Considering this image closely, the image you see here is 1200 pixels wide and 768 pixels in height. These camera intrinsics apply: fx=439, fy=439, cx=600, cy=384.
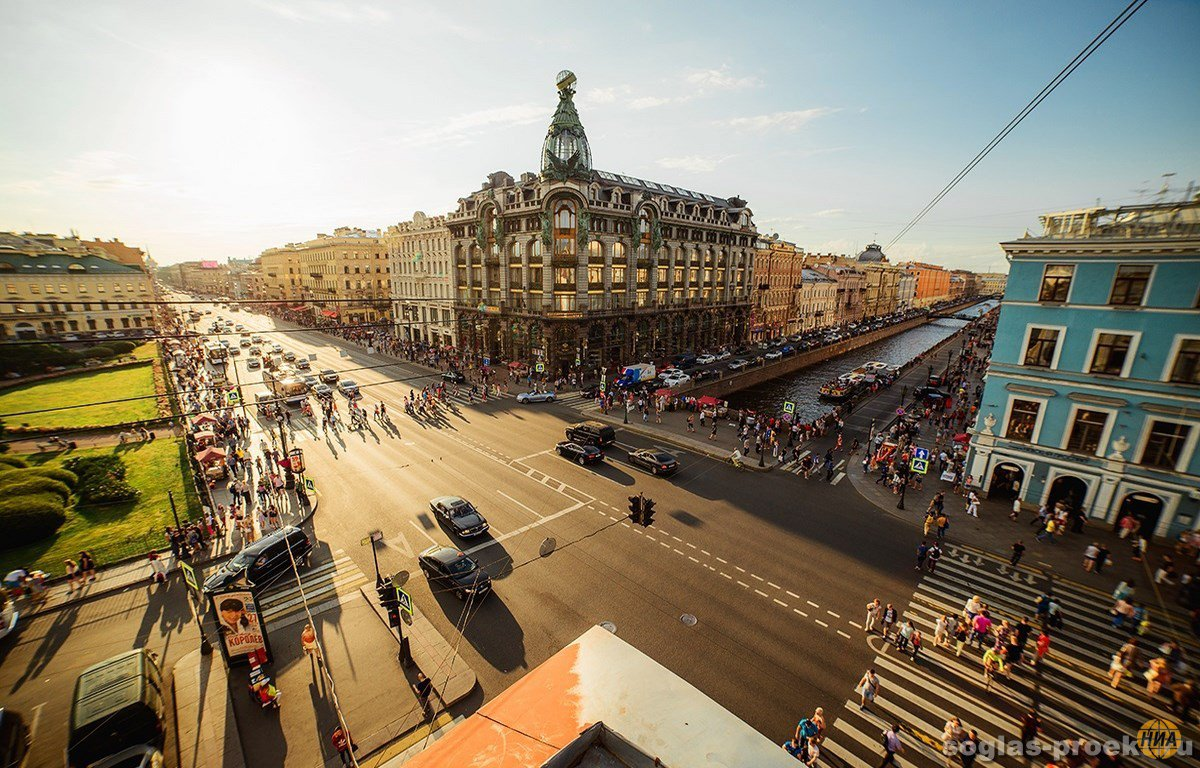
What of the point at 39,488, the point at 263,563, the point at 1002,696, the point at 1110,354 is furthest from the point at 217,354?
the point at 1110,354

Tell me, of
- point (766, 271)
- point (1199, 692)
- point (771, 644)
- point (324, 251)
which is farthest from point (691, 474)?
point (324, 251)

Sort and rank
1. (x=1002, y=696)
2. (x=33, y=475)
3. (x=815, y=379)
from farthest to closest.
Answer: (x=815, y=379)
(x=33, y=475)
(x=1002, y=696)

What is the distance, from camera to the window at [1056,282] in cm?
2119

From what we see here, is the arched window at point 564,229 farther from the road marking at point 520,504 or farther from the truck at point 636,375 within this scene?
the road marking at point 520,504

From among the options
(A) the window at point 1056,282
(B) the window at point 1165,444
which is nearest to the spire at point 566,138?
(A) the window at point 1056,282

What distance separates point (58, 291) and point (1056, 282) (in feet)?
291

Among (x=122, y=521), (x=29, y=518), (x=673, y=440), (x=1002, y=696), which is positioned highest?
(x=29, y=518)

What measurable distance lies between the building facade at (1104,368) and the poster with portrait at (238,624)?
110 feet

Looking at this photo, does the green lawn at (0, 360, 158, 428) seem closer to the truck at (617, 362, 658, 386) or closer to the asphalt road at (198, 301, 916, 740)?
the asphalt road at (198, 301, 916, 740)

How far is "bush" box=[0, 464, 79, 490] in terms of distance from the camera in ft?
71.2

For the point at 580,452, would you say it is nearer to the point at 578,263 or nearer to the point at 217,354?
the point at 578,263

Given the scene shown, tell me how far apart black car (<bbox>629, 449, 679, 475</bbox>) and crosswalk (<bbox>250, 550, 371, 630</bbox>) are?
15.8 m

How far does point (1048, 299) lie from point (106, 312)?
93.7 m

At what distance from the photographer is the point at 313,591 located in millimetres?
17094
